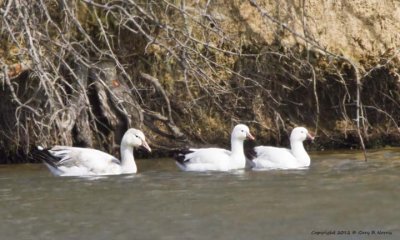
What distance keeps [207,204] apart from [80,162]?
284 cm

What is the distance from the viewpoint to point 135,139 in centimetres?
1400

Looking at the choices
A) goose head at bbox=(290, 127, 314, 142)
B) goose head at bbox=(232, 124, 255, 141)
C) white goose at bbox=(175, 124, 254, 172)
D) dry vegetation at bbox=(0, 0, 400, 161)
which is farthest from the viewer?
goose head at bbox=(290, 127, 314, 142)

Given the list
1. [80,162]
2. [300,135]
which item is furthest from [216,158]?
[80,162]

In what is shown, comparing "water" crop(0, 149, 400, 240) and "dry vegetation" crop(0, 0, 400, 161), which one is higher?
"dry vegetation" crop(0, 0, 400, 161)

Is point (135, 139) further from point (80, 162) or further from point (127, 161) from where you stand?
point (80, 162)

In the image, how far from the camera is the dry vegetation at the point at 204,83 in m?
14.3

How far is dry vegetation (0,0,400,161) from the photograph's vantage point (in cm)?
1430

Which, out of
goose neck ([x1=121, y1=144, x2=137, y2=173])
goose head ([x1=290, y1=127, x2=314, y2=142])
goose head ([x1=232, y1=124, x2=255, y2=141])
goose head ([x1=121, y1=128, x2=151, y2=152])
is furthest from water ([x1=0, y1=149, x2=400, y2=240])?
goose head ([x1=232, y1=124, x2=255, y2=141])

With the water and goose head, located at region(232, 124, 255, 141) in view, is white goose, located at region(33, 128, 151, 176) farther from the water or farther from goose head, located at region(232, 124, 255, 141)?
goose head, located at region(232, 124, 255, 141)

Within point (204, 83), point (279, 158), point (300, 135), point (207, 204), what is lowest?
point (207, 204)

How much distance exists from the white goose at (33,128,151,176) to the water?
19cm

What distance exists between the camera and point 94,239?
970 cm

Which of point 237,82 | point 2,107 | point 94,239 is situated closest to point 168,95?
point 237,82

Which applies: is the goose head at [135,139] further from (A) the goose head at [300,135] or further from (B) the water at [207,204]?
(A) the goose head at [300,135]
